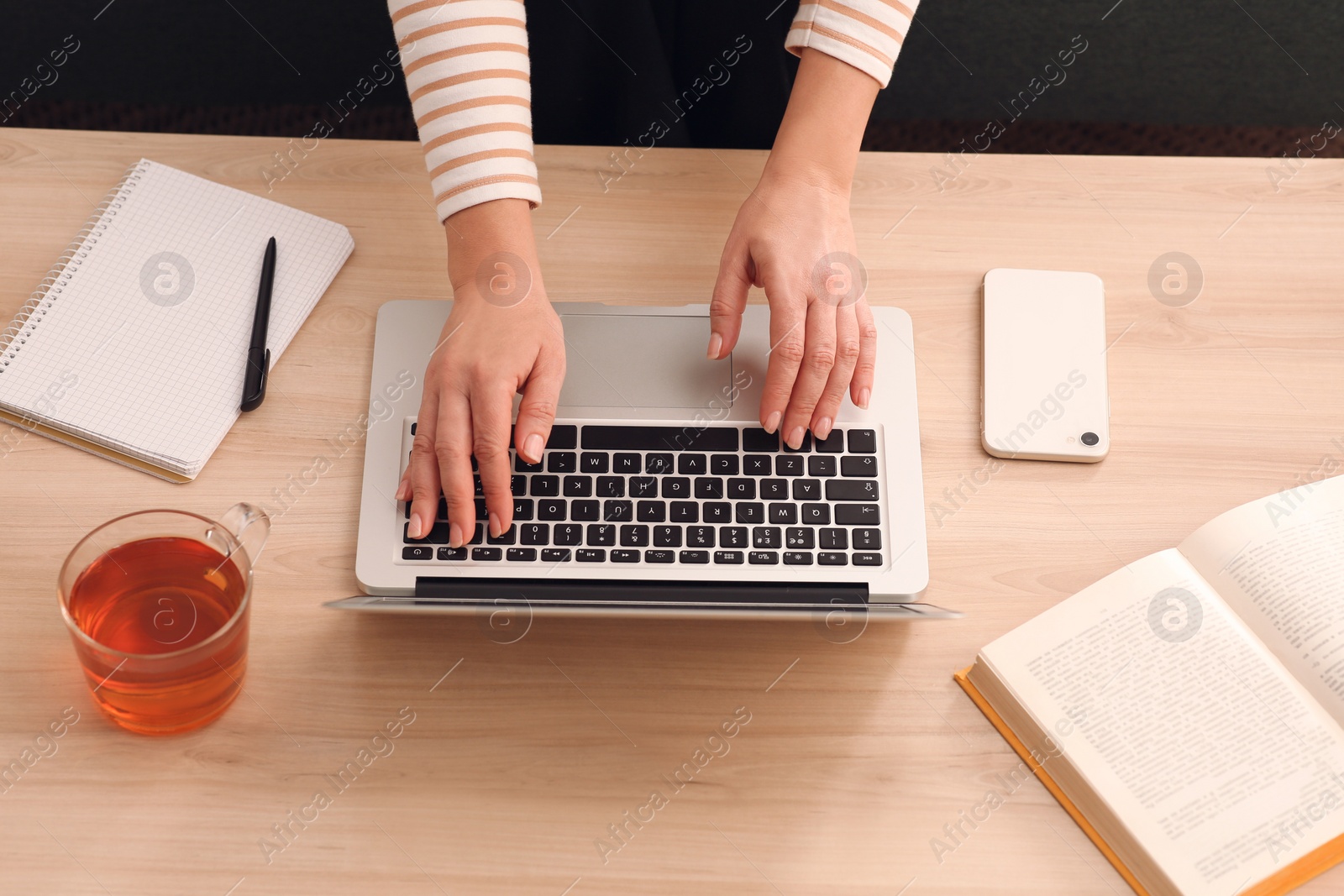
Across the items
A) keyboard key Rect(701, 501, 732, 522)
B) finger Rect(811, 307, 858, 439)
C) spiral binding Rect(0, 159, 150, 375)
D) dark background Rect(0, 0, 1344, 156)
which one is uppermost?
dark background Rect(0, 0, 1344, 156)

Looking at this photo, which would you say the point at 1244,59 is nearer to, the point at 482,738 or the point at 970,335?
the point at 970,335

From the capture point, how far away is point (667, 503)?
75 cm

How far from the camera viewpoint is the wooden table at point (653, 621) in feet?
2.25

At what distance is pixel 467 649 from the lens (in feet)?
2.47

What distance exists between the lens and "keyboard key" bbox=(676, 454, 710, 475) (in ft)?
2.52

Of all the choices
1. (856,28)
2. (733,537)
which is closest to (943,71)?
(856,28)

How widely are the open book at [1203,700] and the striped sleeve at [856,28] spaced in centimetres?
49

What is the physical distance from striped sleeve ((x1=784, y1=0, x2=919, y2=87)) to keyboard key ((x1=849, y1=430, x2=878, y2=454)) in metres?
0.33

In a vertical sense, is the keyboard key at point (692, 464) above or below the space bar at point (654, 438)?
below

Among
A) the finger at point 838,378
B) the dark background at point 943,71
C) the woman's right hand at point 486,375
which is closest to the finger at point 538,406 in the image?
the woman's right hand at point 486,375

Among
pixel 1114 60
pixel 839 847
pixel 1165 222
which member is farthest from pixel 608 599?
pixel 1114 60

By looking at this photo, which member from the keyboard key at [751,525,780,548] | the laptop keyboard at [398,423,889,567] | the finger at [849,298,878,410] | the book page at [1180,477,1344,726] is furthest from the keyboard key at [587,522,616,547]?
the book page at [1180,477,1344,726]

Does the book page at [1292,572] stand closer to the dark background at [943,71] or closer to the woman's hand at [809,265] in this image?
the woman's hand at [809,265]

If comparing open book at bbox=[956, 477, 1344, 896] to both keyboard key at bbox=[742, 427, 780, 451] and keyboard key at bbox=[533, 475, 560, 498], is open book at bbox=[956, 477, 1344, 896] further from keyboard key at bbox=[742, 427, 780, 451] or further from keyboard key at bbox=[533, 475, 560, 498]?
keyboard key at bbox=[533, 475, 560, 498]
